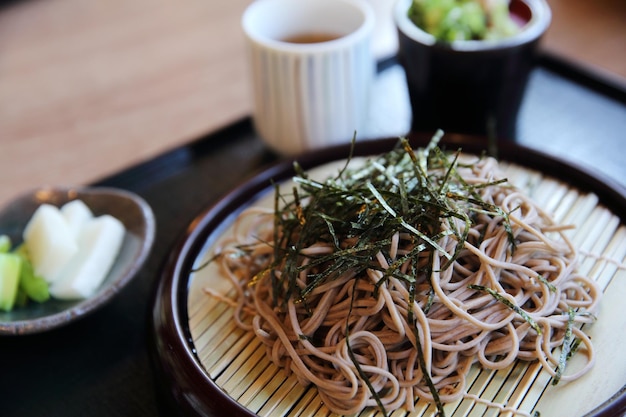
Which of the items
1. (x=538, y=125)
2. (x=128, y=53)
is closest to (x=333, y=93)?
(x=538, y=125)

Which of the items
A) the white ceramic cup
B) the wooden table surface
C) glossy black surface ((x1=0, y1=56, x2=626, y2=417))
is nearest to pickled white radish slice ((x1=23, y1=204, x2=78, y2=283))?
glossy black surface ((x1=0, y1=56, x2=626, y2=417))

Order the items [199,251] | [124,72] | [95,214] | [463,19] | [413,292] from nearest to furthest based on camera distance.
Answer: [413,292]
[199,251]
[95,214]
[463,19]
[124,72]

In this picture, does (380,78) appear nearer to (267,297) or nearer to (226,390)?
(267,297)

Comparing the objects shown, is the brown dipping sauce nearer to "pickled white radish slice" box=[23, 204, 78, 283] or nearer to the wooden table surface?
the wooden table surface

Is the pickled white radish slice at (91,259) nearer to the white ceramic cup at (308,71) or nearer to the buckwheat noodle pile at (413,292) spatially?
the buckwheat noodle pile at (413,292)

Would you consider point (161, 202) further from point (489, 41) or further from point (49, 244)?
point (489, 41)

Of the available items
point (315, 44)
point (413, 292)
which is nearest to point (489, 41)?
point (315, 44)
